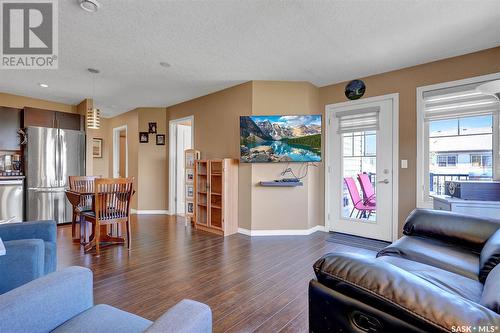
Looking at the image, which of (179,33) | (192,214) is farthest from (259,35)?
(192,214)

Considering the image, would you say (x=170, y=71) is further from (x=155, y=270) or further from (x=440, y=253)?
(x=440, y=253)

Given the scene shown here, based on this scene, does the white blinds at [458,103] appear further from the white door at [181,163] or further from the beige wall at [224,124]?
the white door at [181,163]

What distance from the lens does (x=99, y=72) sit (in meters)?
3.71

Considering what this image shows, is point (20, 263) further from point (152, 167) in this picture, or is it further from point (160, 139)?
point (160, 139)

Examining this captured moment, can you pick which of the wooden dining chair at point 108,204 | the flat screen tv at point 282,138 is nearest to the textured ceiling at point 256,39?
the flat screen tv at point 282,138

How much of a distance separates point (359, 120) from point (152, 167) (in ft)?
14.9

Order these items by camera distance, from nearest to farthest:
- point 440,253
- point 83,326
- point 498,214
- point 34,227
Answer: point 83,326, point 440,253, point 34,227, point 498,214

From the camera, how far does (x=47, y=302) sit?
0.99m

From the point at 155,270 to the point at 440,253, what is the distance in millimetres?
2557

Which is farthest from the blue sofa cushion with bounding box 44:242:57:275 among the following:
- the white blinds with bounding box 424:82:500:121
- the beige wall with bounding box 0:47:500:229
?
the white blinds with bounding box 424:82:500:121

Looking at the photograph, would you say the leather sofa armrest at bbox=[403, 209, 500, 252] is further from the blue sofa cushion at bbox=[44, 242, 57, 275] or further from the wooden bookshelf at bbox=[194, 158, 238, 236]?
the blue sofa cushion at bbox=[44, 242, 57, 275]

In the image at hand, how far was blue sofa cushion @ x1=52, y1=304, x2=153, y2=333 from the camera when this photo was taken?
40.0 inches

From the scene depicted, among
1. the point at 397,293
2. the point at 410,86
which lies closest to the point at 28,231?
the point at 397,293

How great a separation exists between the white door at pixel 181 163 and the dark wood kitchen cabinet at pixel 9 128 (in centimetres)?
288
